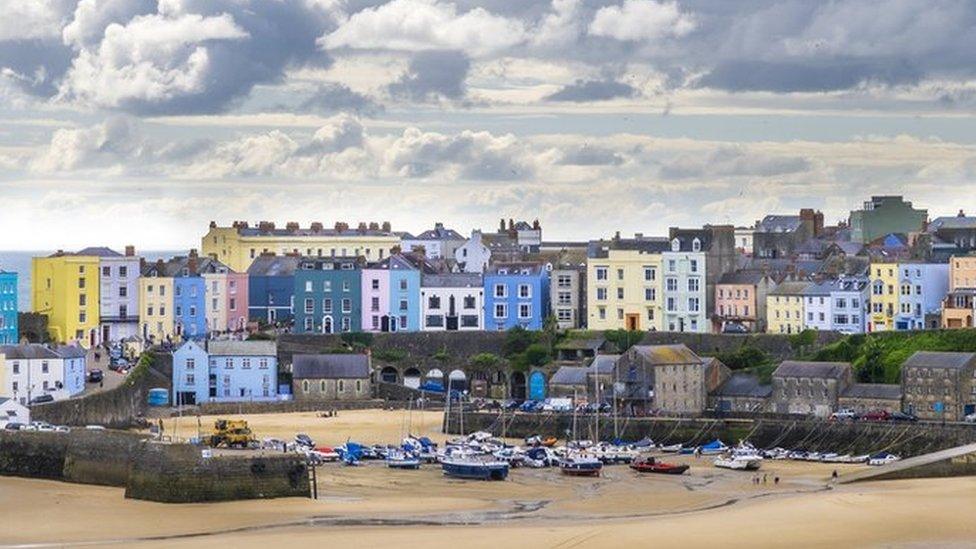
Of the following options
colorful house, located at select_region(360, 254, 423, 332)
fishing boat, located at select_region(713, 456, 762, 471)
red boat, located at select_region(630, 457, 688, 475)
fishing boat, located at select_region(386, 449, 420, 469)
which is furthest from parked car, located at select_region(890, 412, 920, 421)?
colorful house, located at select_region(360, 254, 423, 332)

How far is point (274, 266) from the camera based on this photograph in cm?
9181

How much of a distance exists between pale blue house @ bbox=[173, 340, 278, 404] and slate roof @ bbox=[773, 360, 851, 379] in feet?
57.2

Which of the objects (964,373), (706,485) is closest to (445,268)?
(964,373)

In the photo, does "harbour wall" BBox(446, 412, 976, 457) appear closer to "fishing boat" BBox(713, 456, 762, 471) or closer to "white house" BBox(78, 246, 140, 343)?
"fishing boat" BBox(713, 456, 762, 471)

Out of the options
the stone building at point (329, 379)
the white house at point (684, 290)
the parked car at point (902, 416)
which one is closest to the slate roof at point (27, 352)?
the stone building at point (329, 379)

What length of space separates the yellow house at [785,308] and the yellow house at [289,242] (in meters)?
24.5

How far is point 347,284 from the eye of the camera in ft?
282

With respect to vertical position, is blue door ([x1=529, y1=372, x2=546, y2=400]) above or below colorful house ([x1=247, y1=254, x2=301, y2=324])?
below

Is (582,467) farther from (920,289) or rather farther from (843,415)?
(920,289)

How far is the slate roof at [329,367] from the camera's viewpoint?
7450 cm

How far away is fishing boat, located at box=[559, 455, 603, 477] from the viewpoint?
5656 centimetres

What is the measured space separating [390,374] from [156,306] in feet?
36.4

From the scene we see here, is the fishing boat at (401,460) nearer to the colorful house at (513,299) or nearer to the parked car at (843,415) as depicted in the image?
the parked car at (843,415)

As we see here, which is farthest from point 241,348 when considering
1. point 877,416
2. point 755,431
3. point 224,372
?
point 877,416
